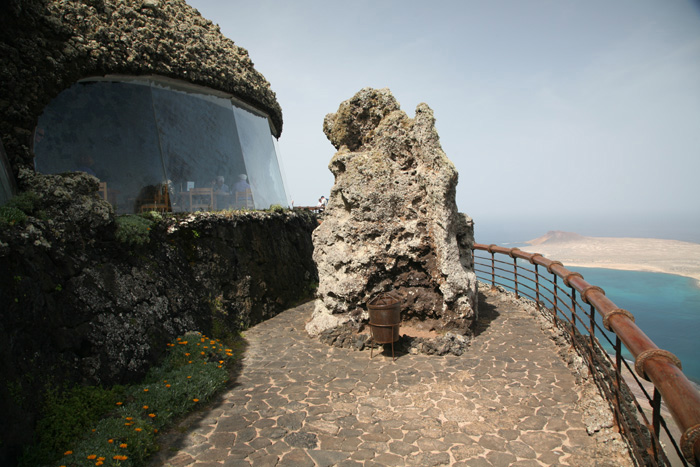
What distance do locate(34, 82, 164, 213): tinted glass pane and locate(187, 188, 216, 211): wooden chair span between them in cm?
99

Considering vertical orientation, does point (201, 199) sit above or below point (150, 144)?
below

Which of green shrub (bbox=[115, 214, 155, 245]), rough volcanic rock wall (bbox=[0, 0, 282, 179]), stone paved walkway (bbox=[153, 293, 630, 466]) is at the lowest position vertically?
stone paved walkway (bbox=[153, 293, 630, 466])

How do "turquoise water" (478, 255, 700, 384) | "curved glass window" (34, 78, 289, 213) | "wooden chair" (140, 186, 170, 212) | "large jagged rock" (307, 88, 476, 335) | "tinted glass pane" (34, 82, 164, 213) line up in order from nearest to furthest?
1. "large jagged rock" (307, 88, 476, 335)
2. "tinted glass pane" (34, 82, 164, 213)
3. "curved glass window" (34, 78, 289, 213)
4. "wooden chair" (140, 186, 170, 212)
5. "turquoise water" (478, 255, 700, 384)

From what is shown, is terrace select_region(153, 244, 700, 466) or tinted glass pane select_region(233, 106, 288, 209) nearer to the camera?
terrace select_region(153, 244, 700, 466)

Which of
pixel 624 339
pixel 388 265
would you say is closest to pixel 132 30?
pixel 388 265

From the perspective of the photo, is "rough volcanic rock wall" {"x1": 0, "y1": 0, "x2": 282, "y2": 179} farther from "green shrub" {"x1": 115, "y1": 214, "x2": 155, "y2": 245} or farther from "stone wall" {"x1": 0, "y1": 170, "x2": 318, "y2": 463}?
"green shrub" {"x1": 115, "y1": 214, "x2": 155, "y2": 245}

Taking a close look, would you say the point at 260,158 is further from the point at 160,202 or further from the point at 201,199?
the point at 160,202

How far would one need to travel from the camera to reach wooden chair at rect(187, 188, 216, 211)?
12.2 metres

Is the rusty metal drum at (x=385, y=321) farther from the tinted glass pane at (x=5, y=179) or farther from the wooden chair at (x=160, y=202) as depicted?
the tinted glass pane at (x=5, y=179)

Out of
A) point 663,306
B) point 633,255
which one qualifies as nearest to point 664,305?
point 663,306

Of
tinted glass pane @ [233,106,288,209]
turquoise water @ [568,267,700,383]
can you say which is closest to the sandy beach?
turquoise water @ [568,267,700,383]

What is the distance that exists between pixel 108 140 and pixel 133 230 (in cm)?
434

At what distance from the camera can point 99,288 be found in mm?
7207

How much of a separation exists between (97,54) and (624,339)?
11.0m
